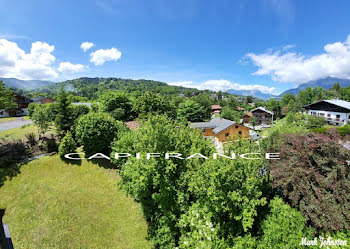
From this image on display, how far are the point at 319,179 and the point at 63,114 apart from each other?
21.9 metres

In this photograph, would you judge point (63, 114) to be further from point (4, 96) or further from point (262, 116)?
point (262, 116)

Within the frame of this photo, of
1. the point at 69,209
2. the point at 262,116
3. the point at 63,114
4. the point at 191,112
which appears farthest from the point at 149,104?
the point at 262,116

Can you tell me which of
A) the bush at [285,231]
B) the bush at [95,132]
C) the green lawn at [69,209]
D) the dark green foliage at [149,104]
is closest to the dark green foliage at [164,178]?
the green lawn at [69,209]

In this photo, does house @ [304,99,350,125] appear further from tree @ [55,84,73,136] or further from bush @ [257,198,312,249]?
tree @ [55,84,73,136]

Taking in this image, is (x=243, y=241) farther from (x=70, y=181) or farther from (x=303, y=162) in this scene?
(x=70, y=181)

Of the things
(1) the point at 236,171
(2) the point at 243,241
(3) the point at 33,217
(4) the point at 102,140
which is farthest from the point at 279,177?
(3) the point at 33,217

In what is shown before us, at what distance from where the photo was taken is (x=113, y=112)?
95.3 ft

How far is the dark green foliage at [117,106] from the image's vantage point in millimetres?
29295

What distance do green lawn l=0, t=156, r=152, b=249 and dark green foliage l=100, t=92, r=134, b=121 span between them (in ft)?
53.3

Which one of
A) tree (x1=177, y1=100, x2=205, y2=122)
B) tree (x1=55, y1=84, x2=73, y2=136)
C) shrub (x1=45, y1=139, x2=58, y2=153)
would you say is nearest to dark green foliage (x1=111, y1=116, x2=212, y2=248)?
shrub (x1=45, y1=139, x2=58, y2=153)

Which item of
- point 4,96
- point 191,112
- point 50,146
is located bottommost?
point 50,146

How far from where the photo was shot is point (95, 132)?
14297mm

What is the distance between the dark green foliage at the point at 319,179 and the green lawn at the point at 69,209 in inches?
331

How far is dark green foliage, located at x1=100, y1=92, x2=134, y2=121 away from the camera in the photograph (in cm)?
2930
